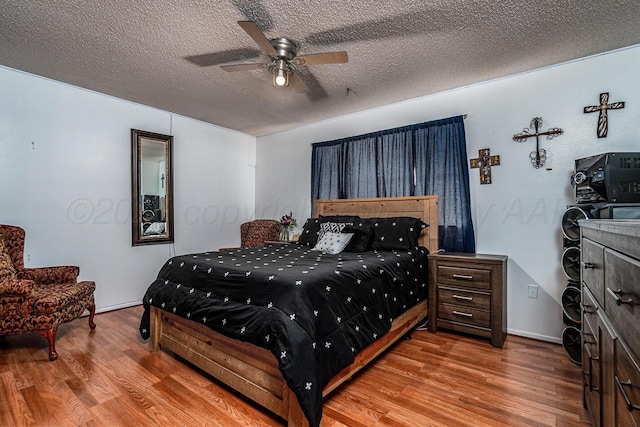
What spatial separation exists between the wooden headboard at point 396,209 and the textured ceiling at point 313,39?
1245 millimetres

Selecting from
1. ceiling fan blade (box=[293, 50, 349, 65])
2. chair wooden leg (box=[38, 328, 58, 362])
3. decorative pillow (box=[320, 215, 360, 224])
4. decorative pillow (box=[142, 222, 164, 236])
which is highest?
ceiling fan blade (box=[293, 50, 349, 65])

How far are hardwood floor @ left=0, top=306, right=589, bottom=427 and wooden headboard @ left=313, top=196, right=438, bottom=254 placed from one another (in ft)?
3.79

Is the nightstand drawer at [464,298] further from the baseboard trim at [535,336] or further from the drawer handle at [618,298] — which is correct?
the drawer handle at [618,298]

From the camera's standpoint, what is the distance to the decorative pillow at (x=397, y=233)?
10.3ft

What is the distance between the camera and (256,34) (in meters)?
1.93

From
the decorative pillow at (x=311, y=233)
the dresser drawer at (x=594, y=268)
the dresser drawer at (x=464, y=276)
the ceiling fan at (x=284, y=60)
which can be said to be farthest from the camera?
the decorative pillow at (x=311, y=233)

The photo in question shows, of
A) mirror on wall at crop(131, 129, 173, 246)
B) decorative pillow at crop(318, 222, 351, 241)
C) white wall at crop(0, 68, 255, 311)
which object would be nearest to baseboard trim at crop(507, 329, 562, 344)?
decorative pillow at crop(318, 222, 351, 241)

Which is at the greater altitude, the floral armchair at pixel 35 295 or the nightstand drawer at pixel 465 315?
the floral armchair at pixel 35 295

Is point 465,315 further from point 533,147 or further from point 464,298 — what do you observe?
point 533,147

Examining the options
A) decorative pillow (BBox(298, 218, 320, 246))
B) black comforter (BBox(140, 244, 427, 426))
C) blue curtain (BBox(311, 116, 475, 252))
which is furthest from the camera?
decorative pillow (BBox(298, 218, 320, 246))

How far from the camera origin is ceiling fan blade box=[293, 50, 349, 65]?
2.14 metres

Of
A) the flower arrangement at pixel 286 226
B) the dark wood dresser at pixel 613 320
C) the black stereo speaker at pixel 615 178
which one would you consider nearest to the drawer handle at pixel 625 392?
the dark wood dresser at pixel 613 320

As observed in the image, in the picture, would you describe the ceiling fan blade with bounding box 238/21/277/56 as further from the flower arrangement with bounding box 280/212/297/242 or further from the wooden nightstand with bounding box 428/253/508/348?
the flower arrangement with bounding box 280/212/297/242

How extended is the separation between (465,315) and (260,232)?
3.11 metres
